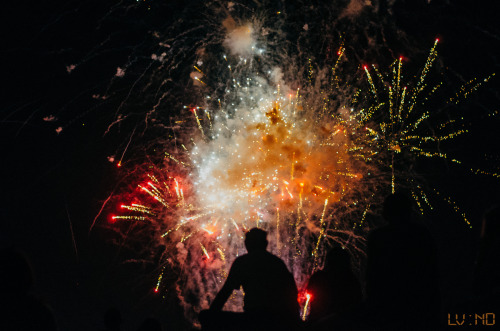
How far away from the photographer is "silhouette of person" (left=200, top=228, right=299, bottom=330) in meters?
2.90

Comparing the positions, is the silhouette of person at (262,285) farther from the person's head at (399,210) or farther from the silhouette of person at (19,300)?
the silhouette of person at (19,300)

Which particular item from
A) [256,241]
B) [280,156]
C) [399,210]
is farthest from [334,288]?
[280,156]

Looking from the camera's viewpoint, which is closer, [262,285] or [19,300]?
[19,300]

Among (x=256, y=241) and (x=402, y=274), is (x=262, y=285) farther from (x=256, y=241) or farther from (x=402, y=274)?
(x=402, y=274)

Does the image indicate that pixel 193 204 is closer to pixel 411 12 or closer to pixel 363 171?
pixel 363 171

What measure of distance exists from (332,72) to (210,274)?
7404 millimetres

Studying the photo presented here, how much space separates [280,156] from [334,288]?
6695 mm

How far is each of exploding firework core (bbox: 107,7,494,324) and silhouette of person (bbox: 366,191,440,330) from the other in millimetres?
6836

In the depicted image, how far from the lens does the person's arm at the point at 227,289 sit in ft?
9.78

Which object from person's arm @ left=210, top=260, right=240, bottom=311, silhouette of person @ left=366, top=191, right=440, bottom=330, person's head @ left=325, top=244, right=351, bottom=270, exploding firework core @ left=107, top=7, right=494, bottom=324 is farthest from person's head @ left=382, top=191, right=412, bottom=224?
exploding firework core @ left=107, top=7, right=494, bottom=324

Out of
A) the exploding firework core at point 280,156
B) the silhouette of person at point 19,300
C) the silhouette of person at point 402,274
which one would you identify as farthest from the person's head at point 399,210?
the exploding firework core at point 280,156

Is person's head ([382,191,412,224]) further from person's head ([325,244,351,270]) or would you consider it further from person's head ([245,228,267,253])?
person's head ([245,228,267,253])

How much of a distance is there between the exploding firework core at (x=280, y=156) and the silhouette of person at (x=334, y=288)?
642 cm

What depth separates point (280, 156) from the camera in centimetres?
997
